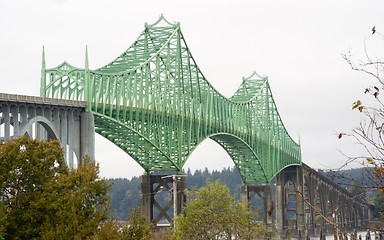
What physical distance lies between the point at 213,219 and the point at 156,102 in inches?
843

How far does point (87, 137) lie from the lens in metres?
48.4

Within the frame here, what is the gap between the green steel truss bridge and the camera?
53438 mm

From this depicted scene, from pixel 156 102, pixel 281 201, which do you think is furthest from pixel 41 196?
pixel 281 201

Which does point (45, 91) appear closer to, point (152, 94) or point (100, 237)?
point (152, 94)

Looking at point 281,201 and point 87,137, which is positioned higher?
point 87,137

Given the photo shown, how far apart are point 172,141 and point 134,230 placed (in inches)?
1408

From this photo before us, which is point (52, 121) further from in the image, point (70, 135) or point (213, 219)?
point (213, 219)

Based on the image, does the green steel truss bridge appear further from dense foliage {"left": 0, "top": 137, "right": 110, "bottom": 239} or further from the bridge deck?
dense foliage {"left": 0, "top": 137, "right": 110, "bottom": 239}

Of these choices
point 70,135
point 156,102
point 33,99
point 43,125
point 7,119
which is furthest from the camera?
point 156,102

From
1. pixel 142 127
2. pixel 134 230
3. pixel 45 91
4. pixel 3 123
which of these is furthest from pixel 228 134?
pixel 134 230

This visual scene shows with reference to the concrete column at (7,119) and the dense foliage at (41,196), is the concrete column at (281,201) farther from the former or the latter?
the dense foliage at (41,196)

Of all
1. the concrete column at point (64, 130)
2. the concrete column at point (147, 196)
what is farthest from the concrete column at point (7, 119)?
the concrete column at point (147, 196)

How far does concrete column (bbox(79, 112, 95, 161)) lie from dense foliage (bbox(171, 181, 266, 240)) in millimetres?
8708

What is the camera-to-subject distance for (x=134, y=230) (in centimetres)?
3166
